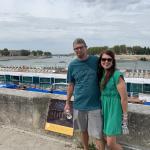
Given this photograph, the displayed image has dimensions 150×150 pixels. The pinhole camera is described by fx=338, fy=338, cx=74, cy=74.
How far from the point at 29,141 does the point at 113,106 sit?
98.6 inches

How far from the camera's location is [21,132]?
6.59 meters

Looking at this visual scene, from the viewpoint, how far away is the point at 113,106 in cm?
406

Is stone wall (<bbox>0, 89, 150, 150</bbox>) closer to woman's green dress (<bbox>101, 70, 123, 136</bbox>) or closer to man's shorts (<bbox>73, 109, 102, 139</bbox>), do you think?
man's shorts (<bbox>73, 109, 102, 139</bbox>)

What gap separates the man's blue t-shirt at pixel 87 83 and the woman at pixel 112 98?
0.23 meters

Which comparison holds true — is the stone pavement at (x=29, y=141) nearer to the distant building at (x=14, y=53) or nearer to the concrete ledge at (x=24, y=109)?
the concrete ledge at (x=24, y=109)

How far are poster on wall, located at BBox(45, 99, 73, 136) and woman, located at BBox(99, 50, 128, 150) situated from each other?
1911 mm

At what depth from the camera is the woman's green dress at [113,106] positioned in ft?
13.2

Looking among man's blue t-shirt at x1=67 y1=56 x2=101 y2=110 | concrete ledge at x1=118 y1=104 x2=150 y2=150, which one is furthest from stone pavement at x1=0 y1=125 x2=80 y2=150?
man's blue t-shirt at x1=67 y1=56 x2=101 y2=110

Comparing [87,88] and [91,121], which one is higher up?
[87,88]

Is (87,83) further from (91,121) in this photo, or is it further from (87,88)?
(91,121)

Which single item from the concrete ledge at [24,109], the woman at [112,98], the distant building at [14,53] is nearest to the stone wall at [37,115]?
the concrete ledge at [24,109]

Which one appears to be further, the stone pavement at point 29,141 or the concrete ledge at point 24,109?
the concrete ledge at point 24,109

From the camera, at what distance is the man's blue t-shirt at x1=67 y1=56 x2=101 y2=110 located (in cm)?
440

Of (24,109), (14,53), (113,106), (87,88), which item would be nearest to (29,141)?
(24,109)
